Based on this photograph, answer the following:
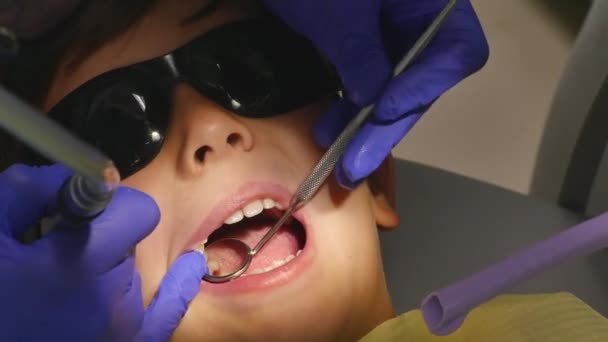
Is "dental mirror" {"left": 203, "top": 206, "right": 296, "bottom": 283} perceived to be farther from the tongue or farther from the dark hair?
A: the dark hair

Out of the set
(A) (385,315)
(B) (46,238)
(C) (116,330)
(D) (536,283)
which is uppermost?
(B) (46,238)

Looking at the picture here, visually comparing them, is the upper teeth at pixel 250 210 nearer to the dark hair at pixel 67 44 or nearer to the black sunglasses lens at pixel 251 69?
the black sunglasses lens at pixel 251 69

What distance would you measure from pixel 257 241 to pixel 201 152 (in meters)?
0.19

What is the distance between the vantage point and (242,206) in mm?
1031

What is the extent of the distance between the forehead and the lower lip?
330 mm

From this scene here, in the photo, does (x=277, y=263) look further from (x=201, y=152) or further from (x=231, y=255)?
(x=201, y=152)

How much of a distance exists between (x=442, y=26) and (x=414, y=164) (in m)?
0.51

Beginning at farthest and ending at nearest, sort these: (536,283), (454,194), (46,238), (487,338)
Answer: (454,194), (536,283), (487,338), (46,238)

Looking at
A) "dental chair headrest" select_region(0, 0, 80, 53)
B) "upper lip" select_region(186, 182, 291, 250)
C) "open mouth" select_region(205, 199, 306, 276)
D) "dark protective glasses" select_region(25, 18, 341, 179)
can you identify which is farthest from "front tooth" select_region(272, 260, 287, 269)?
"dental chair headrest" select_region(0, 0, 80, 53)

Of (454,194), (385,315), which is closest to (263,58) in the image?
(385,315)

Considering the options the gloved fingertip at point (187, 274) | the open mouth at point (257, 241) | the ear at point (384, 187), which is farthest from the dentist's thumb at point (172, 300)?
the ear at point (384, 187)

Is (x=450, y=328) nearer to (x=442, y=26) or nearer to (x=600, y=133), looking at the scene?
(x=442, y=26)

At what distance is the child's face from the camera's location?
39.6 inches

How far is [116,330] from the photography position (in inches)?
35.9
